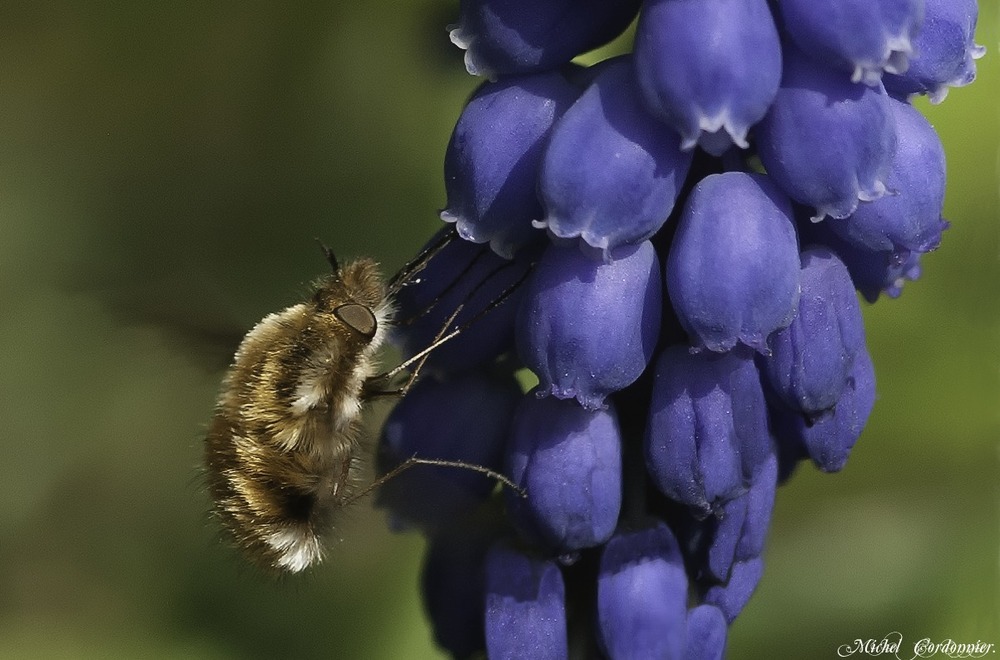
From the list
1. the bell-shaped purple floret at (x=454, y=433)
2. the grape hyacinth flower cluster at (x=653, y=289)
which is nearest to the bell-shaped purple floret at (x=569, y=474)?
the grape hyacinth flower cluster at (x=653, y=289)

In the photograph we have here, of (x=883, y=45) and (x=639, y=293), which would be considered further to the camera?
(x=639, y=293)

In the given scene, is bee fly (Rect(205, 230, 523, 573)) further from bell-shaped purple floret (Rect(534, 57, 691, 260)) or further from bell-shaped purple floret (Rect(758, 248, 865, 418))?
bell-shaped purple floret (Rect(758, 248, 865, 418))

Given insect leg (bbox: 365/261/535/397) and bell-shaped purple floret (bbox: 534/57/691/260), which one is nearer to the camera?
bell-shaped purple floret (bbox: 534/57/691/260)

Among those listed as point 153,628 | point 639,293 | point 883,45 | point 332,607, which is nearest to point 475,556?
point 639,293

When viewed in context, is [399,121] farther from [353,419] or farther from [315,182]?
[353,419]

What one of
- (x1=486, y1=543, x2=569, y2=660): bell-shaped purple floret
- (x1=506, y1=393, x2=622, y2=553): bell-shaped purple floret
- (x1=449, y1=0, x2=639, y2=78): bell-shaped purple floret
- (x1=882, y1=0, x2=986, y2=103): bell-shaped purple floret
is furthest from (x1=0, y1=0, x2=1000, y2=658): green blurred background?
(x1=449, y1=0, x2=639, y2=78): bell-shaped purple floret

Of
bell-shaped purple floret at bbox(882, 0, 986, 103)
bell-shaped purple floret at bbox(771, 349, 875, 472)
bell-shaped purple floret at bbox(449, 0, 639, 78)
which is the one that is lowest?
bell-shaped purple floret at bbox(771, 349, 875, 472)

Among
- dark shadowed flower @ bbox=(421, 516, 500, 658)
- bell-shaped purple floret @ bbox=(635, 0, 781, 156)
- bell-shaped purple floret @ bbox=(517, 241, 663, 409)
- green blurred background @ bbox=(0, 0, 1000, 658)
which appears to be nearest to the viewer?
bell-shaped purple floret @ bbox=(635, 0, 781, 156)
